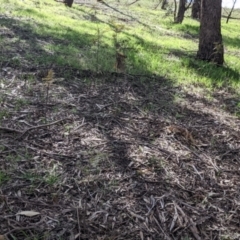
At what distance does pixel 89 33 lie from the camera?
9883mm

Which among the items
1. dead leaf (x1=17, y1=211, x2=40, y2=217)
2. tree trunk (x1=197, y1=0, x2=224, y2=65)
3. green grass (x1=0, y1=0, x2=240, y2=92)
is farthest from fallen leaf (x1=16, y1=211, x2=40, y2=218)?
tree trunk (x1=197, y1=0, x2=224, y2=65)

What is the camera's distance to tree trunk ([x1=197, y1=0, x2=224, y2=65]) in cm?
766

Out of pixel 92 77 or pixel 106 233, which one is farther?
pixel 92 77

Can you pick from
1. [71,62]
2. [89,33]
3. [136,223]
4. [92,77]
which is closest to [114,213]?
[136,223]

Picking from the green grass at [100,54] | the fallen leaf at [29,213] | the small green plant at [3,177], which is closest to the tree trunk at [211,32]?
the green grass at [100,54]

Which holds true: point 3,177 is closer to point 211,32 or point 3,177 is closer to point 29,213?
point 29,213

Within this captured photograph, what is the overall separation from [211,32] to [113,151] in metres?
5.40

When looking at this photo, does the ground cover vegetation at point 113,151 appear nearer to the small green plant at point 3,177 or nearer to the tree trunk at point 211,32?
the small green plant at point 3,177

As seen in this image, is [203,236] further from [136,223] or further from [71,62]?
[71,62]

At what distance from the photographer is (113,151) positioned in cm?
341

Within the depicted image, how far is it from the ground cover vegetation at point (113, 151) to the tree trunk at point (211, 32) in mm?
1585

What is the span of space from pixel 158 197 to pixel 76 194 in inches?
26.0

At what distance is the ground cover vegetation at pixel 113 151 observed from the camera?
255 cm

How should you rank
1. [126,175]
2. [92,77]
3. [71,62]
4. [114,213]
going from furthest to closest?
[71,62] < [92,77] < [126,175] < [114,213]
